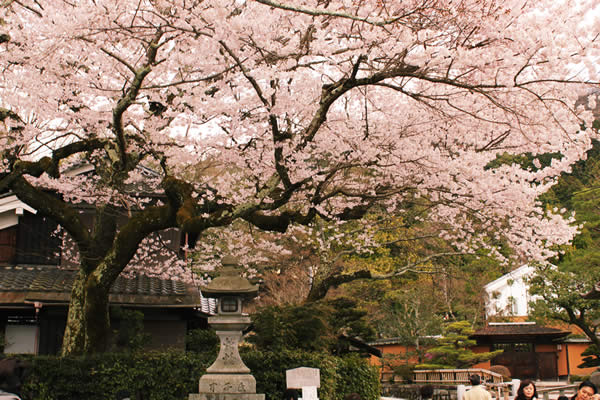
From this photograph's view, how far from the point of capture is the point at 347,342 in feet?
Result: 49.8

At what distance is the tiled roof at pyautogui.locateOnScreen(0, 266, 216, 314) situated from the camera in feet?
37.0

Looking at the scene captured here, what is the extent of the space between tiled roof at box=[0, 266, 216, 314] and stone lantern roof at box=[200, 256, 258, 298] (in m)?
2.14

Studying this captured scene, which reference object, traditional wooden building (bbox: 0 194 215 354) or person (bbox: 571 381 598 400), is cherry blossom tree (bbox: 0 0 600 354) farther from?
person (bbox: 571 381 598 400)

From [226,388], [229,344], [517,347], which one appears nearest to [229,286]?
[229,344]

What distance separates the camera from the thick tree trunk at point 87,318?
8992 mm

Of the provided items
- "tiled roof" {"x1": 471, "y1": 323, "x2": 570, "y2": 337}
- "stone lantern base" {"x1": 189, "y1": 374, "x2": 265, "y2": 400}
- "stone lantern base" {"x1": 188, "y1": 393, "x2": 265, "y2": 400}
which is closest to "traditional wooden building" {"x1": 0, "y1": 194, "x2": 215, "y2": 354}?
"stone lantern base" {"x1": 189, "y1": 374, "x2": 265, "y2": 400}

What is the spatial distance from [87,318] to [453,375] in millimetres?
14404

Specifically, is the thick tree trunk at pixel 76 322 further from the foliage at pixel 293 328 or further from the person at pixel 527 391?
the person at pixel 527 391

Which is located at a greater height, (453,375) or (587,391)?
(587,391)

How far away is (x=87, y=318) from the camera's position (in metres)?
9.16

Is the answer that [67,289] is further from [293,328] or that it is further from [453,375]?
[453,375]

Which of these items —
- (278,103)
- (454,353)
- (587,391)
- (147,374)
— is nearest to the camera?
(587,391)

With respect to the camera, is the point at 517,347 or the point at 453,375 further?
the point at 517,347

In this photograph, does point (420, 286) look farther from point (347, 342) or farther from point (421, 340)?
point (347, 342)
